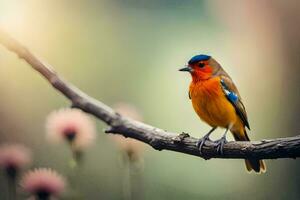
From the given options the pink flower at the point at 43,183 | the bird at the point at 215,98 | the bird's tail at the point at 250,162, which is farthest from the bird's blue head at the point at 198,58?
the pink flower at the point at 43,183

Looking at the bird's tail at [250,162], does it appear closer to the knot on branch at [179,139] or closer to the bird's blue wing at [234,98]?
the bird's blue wing at [234,98]

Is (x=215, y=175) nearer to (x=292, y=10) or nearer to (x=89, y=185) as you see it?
(x=89, y=185)

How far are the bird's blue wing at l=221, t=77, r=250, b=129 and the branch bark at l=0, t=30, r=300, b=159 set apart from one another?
4.3 inches

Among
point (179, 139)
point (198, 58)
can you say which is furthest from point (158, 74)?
point (179, 139)

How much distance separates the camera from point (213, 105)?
47.9 inches

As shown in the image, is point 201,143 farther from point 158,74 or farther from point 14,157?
point 14,157

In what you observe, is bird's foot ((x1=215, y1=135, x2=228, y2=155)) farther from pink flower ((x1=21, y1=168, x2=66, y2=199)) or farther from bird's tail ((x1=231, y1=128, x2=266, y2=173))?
pink flower ((x1=21, y1=168, x2=66, y2=199))

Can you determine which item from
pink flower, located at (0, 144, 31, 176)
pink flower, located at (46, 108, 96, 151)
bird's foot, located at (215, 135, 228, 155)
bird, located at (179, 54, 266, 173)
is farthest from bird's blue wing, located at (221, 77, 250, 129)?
pink flower, located at (0, 144, 31, 176)

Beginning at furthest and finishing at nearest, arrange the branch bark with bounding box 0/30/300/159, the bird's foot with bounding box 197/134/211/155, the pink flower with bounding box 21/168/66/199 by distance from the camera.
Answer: the pink flower with bounding box 21/168/66/199 → the bird's foot with bounding box 197/134/211/155 → the branch bark with bounding box 0/30/300/159

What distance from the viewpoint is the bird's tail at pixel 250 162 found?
1.24m

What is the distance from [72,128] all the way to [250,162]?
1.14ft

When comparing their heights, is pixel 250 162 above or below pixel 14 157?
below

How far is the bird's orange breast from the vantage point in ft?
3.99

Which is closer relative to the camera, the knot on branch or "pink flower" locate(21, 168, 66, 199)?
the knot on branch
